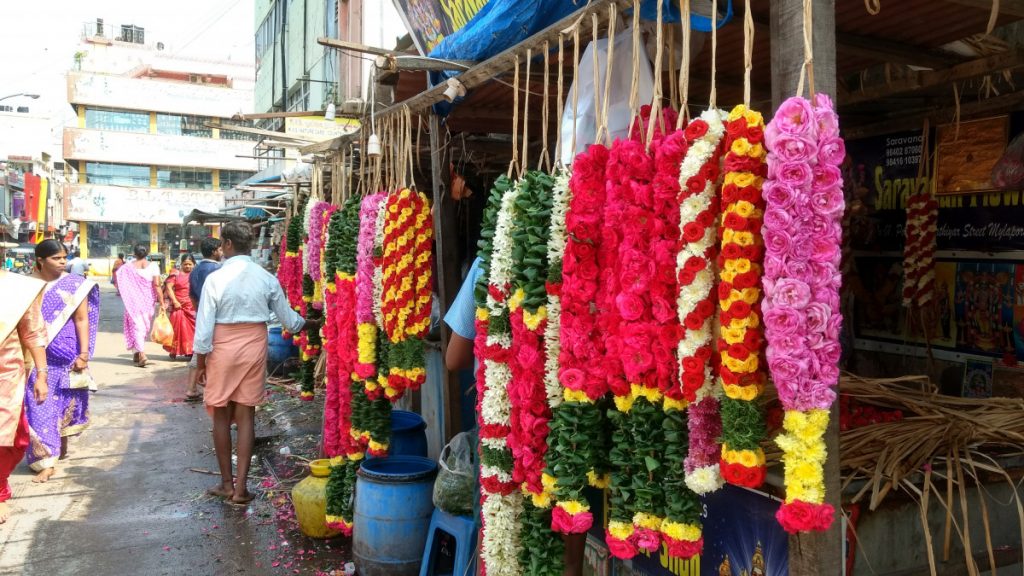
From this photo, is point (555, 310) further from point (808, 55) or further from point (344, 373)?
point (344, 373)

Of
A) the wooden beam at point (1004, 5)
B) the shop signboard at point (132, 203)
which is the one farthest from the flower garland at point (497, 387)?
the shop signboard at point (132, 203)

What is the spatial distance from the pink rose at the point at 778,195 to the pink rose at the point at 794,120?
11 centimetres

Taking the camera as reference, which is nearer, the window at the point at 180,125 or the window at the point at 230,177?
the window at the point at 180,125

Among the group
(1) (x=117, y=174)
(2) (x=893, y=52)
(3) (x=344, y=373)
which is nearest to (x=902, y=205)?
(2) (x=893, y=52)

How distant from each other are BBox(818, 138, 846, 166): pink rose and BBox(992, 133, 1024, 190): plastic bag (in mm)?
2448

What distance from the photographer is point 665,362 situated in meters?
2.08

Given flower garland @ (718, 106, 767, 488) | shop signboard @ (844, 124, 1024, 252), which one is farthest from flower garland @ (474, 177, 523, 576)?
shop signboard @ (844, 124, 1024, 252)

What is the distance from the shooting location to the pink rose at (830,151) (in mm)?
1690

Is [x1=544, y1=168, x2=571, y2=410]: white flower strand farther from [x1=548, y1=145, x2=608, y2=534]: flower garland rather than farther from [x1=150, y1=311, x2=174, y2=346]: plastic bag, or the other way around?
[x1=150, y1=311, x2=174, y2=346]: plastic bag

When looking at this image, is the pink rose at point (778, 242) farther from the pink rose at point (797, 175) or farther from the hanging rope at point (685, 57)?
the hanging rope at point (685, 57)

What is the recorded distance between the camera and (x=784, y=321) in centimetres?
168

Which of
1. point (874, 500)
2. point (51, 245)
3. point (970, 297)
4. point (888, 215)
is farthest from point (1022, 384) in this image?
point (51, 245)

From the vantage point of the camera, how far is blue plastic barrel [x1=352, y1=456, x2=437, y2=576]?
4.08 m

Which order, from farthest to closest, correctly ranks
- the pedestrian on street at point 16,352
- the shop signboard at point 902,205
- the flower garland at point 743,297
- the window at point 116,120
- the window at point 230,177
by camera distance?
the window at point 230,177
the window at point 116,120
the pedestrian on street at point 16,352
the shop signboard at point 902,205
the flower garland at point 743,297
